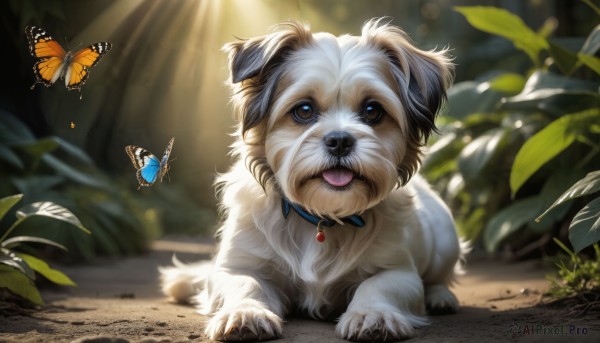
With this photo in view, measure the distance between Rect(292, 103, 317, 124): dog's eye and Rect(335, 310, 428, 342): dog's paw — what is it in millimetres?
940

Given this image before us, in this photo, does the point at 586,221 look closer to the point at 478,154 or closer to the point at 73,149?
the point at 478,154

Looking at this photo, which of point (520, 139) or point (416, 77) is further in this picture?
point (520, 139)

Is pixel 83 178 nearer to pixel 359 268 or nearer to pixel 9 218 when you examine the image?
pixel 9 218

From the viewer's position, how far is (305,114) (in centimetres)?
349

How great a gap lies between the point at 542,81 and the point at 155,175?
3288 mm

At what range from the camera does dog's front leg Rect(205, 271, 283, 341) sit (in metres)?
3.08

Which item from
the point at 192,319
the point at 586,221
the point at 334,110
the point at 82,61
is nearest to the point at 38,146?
the point at 192,319

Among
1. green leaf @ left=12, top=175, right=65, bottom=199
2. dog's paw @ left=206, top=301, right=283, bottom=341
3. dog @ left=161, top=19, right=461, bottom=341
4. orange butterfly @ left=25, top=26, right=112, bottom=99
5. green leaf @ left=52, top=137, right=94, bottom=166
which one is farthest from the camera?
green leaf @ left=52, top=137, right=94, bottom=166

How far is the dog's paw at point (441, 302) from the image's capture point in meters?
4.22

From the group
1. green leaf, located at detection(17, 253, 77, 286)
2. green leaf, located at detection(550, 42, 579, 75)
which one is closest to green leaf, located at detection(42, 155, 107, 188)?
green leaf, located at detection(17, 253, 77, 286)

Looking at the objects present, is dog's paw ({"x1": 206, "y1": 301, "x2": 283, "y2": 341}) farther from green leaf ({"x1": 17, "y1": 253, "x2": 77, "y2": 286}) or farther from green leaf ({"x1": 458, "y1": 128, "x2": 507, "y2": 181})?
green leaf ({"x1": 458, "y1": 128, "x2": 507, "y2": 181})

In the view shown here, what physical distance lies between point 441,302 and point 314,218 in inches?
42.7

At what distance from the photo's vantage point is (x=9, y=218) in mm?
5352

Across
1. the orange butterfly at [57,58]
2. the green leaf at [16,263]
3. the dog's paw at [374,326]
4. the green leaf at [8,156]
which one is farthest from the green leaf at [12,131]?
the dog's paw at [374,326]
